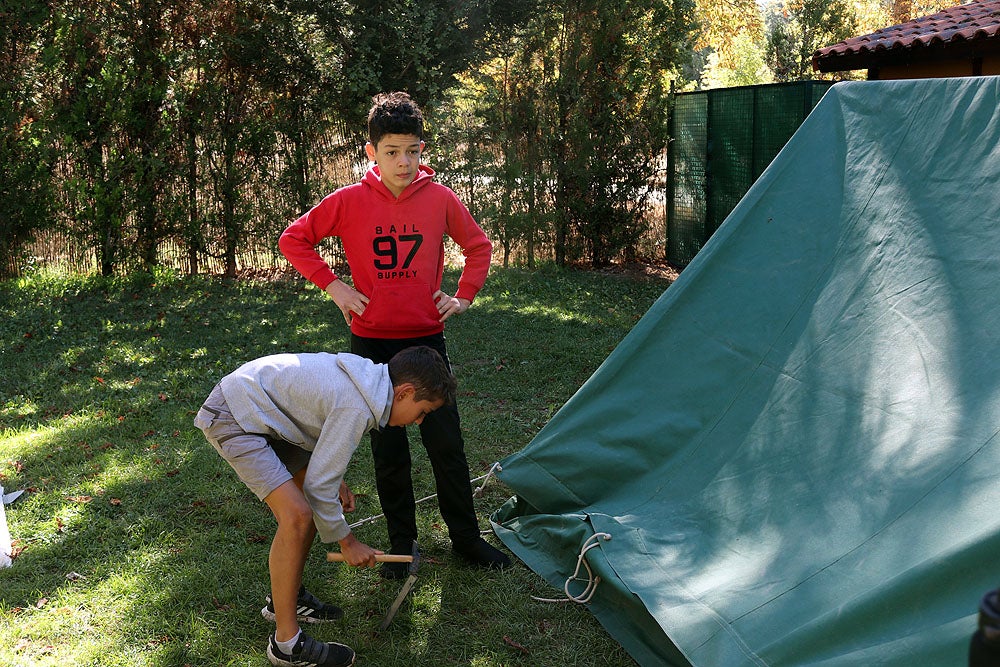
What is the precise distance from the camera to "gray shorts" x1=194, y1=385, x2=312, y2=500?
2.67 metres

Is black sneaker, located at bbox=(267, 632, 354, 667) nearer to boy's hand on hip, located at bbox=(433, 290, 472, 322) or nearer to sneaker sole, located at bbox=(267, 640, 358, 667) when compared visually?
sneaker sole, located at bbox=(267, 640, 358, 667)

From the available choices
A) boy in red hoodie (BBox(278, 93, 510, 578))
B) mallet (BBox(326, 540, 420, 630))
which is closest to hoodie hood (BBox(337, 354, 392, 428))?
mallet (BBox(326, 540, 420, 630))

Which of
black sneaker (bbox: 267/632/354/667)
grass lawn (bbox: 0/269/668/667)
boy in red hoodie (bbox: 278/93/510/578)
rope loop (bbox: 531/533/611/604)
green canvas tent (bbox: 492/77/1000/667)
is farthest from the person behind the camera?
boy in red hoodie (bbox: 278/93/510/578)

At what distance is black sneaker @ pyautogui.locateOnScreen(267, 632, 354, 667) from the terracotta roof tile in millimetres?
6900

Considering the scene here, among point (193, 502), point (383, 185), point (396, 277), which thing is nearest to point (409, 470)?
point (396, 277)

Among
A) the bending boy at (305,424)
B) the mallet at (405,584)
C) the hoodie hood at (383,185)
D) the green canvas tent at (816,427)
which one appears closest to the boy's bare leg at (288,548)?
the bending boy at (305,424)

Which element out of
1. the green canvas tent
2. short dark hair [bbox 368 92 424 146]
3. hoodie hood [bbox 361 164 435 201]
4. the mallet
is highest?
short dark hair [bbox 368 92 424 146]

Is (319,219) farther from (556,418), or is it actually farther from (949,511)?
(949,511)

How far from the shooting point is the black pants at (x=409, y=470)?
3.39 metres

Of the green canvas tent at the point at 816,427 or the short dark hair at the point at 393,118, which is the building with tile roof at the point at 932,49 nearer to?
the green canvas tent at the point at 816,427

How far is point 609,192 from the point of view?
34.1 ft

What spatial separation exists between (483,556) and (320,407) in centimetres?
117

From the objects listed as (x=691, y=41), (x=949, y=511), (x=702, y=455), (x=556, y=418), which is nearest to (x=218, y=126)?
(x=691, y=41)

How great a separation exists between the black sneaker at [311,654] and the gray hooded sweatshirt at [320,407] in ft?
1.31
